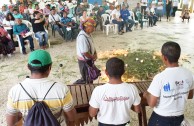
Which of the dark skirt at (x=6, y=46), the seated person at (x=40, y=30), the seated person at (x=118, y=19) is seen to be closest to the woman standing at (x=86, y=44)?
the dark skirt at (x=6, y=46)

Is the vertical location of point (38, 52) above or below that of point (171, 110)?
above

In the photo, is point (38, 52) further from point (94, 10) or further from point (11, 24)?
point (94, 10)

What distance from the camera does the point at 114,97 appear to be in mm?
2035

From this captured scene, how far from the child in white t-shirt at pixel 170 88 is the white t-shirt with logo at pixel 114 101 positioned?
23 centimetres

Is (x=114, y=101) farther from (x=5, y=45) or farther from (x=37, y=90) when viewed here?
(x=5, y=45)

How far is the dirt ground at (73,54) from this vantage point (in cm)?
551

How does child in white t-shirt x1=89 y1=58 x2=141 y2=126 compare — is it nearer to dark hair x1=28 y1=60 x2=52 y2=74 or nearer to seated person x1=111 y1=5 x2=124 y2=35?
dark hair x1=28 y1=60 x2=52 y2=74

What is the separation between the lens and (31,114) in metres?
1.82

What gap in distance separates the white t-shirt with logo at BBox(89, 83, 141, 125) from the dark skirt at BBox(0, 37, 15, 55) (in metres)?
6.32

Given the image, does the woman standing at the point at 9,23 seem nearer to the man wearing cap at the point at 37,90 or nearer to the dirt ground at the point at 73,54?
the dirt ground at the point at 73,54

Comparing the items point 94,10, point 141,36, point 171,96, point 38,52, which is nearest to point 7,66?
point 38,52

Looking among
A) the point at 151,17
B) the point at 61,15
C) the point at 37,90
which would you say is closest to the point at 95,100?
the point at 37,90

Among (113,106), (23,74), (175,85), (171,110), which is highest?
(175,85)

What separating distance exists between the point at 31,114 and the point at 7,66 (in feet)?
17.7
